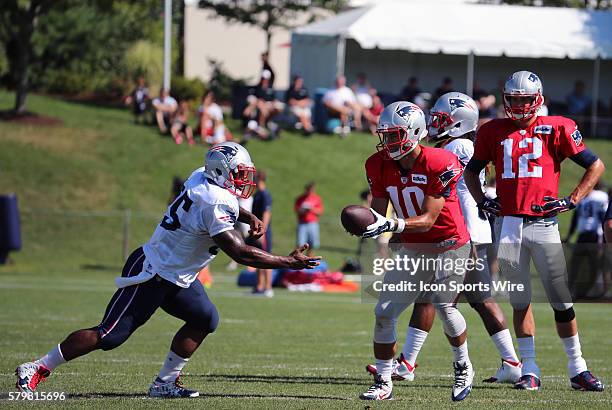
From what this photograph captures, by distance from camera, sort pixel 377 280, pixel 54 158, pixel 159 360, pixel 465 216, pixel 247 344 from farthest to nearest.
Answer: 1. pixel 54 158
2. pixel 247 344
3. pixel 159 360
4. pixel 465 216
5. pixel 377 280

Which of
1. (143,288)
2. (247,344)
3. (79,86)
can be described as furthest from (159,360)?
(79,86)

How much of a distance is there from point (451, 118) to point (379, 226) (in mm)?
2079

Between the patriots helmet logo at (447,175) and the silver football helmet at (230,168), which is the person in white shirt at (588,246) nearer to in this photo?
the patriots helmet logo at (447,175)

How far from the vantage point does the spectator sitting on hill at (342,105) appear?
90.2 ft

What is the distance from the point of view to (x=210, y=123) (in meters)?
26.3

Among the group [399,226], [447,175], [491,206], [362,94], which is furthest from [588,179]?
[362,94]

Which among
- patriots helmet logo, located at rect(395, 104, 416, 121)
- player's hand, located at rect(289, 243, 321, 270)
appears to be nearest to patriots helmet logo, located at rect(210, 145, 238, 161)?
player's hand, located at rect(289, 243, 321, 270)

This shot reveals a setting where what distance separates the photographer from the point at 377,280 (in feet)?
25.5

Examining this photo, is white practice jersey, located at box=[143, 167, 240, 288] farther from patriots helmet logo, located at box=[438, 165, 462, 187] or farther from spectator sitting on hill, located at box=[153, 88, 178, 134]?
spectator sitting on hill, located at box=[153, 88, 178, 134]

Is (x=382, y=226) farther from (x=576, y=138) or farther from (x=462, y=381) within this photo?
(x=576, y=138)

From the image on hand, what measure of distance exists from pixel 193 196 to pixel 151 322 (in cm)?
633

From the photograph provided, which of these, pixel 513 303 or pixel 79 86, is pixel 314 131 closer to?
pixel 79 86

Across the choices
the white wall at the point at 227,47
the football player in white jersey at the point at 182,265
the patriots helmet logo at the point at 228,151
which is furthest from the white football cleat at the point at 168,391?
the white wall at the point at 227,47

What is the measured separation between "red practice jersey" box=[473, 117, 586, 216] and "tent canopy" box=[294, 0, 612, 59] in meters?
20.1
